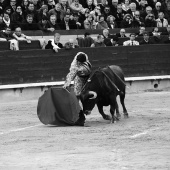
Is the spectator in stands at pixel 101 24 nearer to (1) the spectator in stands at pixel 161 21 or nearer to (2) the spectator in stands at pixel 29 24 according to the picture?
(1) the spectator in stands at pixel 161 21

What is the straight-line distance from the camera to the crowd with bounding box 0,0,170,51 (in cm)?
1606

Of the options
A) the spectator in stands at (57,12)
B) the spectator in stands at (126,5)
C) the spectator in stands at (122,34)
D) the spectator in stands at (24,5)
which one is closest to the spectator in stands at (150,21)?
the spectator in stands at (126,5)

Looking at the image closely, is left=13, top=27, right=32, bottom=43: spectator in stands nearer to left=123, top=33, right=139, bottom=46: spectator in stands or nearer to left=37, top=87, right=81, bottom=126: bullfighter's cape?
left=123, top=33, right=139, bottom=46: spectator in stands

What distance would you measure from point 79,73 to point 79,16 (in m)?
6.10

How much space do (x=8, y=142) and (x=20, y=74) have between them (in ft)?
21.8

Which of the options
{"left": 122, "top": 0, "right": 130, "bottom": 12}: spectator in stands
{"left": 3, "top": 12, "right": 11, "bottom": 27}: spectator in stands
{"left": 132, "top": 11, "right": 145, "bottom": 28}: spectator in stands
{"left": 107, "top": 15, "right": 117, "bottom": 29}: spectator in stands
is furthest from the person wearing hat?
{"left": 122, "top": 0, "right": 130, "bottom": 12}: spectator in stands

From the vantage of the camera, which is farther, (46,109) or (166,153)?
(46,109)

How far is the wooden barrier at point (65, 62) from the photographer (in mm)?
16422

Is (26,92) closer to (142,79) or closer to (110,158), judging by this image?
(142,79)

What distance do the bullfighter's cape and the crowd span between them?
11.9ft

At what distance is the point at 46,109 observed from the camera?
12062 mm

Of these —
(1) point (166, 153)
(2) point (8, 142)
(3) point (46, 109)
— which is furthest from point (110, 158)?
(3) point (46, 109)

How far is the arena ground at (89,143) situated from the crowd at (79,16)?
8.31 feet

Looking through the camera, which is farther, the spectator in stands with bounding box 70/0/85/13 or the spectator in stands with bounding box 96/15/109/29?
the spectator in stands with bounding box 96/15/109/29
